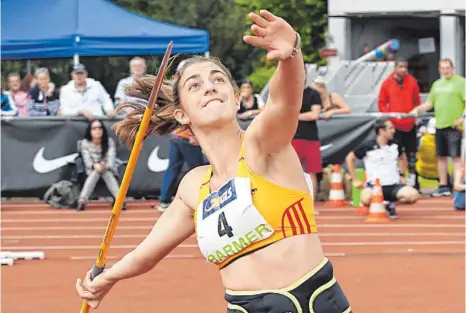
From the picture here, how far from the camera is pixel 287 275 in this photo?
414cm

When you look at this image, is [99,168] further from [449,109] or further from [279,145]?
[279,145]

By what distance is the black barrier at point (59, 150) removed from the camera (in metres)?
15.8

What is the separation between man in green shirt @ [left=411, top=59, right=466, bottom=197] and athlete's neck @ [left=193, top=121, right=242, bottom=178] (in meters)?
11.2

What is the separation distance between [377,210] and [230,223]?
9.59 metres

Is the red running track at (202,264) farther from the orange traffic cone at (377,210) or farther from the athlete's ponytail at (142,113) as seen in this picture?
the athlete's ponytail at (142,113)

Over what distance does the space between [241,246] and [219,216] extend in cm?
13

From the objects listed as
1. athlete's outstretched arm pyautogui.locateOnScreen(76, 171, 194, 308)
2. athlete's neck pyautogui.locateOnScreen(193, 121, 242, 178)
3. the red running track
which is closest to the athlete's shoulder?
athlete's outstretched arm pyautogui.locateOnScreen(76, 171, 194, 308)

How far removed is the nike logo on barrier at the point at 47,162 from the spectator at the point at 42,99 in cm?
101

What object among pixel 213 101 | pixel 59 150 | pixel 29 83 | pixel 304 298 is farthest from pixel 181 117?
pixel 29 83

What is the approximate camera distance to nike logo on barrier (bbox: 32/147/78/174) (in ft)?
51.6

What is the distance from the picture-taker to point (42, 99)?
1689 cm

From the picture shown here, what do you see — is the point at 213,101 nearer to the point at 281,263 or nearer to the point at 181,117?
the point at 181,117

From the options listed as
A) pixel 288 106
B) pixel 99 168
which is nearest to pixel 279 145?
pixel 288 106

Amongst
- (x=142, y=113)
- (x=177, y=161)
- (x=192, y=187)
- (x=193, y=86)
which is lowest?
(x=177, y=161)
